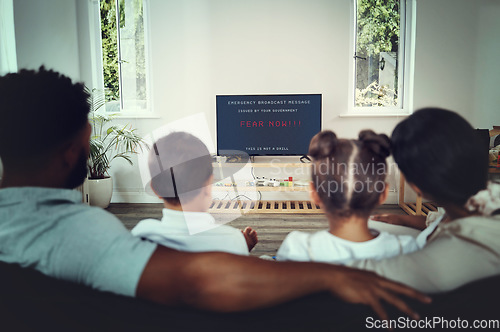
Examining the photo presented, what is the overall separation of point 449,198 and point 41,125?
756mm

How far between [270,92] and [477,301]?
128 inches

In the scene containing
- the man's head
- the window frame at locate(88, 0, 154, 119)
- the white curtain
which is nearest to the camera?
the man's head

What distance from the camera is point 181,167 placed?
3.25 feet

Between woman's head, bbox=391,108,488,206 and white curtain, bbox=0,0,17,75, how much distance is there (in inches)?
113

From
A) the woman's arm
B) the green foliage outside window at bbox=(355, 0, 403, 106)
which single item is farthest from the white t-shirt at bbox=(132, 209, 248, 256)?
the green foliage outside window at bbox=(355, 0, 403, 106)

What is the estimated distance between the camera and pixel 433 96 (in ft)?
11.4

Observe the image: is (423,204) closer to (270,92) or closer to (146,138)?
(270,92)

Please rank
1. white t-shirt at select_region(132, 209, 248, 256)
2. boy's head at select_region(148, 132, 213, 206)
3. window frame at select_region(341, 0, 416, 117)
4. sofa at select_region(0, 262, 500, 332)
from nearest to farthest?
sofa at select_region(0, 262, 500, 332)
white t-shirt at select_region(132, 209, 248, 256)
boy's head at select_region(148, 132, 213, 206)
window frame at select_region(341, 0, 416, 117)

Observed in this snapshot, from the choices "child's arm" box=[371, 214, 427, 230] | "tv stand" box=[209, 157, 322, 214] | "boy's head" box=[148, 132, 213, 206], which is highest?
"boy's head" box=[148, 132, 213, 206]

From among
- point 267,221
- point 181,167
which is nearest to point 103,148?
point 267,221

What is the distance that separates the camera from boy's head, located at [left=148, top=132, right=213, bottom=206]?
0.97 metres

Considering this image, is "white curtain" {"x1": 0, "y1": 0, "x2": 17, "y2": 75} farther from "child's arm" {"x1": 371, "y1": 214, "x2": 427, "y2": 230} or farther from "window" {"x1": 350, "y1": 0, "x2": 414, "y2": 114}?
"window" {"x1": 350, "y1": 0, "x2": 414, "y2": 114}

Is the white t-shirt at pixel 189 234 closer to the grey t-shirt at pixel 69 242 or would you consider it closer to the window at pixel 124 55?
the grey t-shirt at pixel 69 242

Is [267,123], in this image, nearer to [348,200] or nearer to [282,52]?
[282,52]
